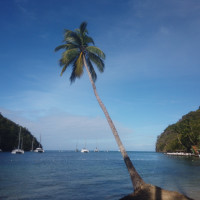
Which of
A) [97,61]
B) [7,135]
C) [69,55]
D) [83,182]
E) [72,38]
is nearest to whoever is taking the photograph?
[69,55]

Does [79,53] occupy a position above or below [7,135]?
above

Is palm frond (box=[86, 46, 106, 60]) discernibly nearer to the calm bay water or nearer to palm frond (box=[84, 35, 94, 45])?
palm frond (box=[84, 35, 94, 45])

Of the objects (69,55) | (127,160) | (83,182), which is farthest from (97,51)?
(83,182)

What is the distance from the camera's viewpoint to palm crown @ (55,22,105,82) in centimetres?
1569

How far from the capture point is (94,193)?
1451 cm

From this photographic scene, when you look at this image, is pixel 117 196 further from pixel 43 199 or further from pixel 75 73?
pixel 75 73

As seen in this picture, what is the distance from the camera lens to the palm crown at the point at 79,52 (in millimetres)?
15693

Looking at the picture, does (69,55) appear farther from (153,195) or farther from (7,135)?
(7,135)

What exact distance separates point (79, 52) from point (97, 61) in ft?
5.77

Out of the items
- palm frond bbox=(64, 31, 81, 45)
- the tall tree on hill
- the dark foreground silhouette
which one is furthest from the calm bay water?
palm frond bbox=(64, 31, 81, 45)

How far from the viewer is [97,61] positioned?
16469 millimetres

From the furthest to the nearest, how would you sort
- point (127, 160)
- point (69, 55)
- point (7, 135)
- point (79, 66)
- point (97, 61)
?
point (7, 135) → point (97, 61) → point (79, 66) → point (69, 55) → point (127, 160)

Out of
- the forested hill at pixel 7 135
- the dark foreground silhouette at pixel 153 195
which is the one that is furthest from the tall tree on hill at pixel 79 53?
the forested hill at pixel 7 135

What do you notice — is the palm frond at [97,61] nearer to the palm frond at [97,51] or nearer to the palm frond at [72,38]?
the palm frond at [97,51]
